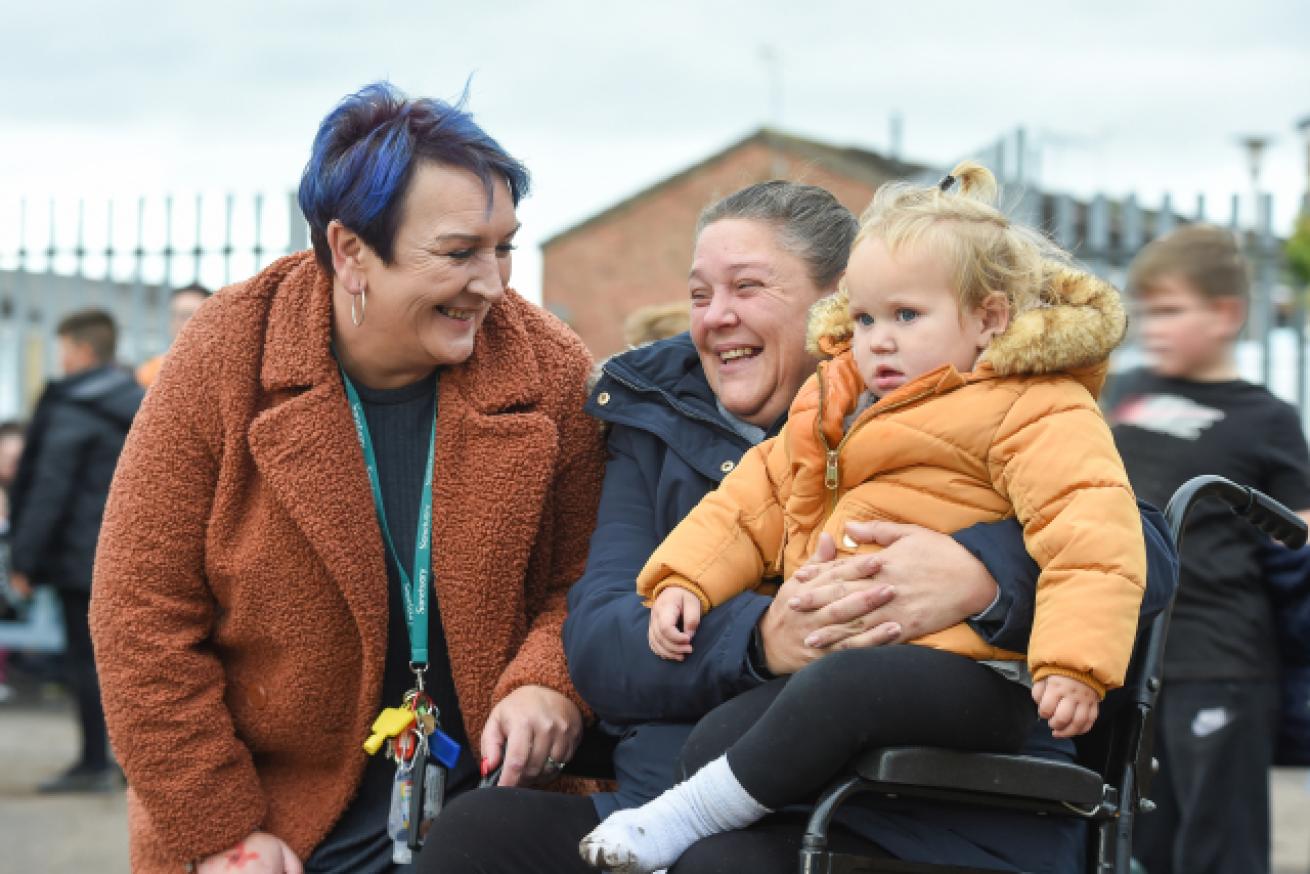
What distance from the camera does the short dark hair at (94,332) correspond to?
28.1 feet

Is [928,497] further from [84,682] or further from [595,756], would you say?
[84,682]

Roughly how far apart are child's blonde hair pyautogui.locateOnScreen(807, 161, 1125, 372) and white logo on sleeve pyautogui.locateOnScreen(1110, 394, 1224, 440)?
198 cm

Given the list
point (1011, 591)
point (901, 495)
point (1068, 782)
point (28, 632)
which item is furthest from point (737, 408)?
point (28, 632)

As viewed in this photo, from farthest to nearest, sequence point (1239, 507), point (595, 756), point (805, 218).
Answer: point (805, 218) → point (595, 756) → point (1239, 507)

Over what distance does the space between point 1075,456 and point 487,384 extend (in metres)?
1.18

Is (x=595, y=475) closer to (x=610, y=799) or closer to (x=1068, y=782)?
(x=610, y=799)

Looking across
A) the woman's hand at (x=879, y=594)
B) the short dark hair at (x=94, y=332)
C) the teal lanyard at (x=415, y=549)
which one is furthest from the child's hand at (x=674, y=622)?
the short dark hair at (x=94, y=332)

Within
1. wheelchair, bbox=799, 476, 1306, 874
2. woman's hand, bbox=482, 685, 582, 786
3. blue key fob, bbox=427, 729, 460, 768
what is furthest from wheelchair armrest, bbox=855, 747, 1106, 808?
blue key fob, bbox=427, 729, 460, 768

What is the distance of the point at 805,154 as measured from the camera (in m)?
24.1

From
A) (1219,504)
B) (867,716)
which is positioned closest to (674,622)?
(867,716)

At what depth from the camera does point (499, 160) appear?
320cm

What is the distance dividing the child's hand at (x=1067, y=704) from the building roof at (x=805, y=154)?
20.8 meters

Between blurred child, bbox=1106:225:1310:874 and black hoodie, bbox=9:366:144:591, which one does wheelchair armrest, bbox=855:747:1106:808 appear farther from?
black hoodie, bbox=9:366:144:591

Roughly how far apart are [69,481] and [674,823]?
612 centimetres
